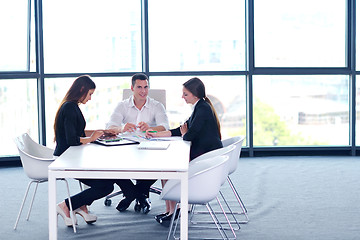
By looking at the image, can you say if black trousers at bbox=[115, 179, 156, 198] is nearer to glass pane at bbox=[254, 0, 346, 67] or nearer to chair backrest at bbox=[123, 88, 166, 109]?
chair backrest at bbox=[123, 88, 166, 109]

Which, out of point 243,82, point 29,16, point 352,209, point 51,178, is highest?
point 29,16

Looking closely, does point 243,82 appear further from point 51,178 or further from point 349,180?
point 51,178

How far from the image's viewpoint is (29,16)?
7.92 m

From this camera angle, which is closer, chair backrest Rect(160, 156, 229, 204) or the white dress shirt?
chair backrest Rect(160, 156, 229, 204)

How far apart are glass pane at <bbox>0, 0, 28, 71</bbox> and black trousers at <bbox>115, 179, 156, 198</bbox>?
326 centimetres

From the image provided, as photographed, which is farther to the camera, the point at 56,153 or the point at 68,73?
the point at 68,73

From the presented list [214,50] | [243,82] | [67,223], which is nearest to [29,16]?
[214,50]

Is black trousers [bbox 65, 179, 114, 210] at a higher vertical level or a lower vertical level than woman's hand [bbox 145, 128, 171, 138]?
lower

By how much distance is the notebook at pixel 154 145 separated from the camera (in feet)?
15.7

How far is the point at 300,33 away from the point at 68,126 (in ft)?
15.2

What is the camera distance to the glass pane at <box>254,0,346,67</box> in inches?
328

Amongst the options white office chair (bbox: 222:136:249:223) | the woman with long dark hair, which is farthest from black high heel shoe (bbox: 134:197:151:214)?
white office chair (bbox: 222:136:249:223)

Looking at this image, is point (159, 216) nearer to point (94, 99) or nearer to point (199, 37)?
point (94, 99)

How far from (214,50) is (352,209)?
353cm
